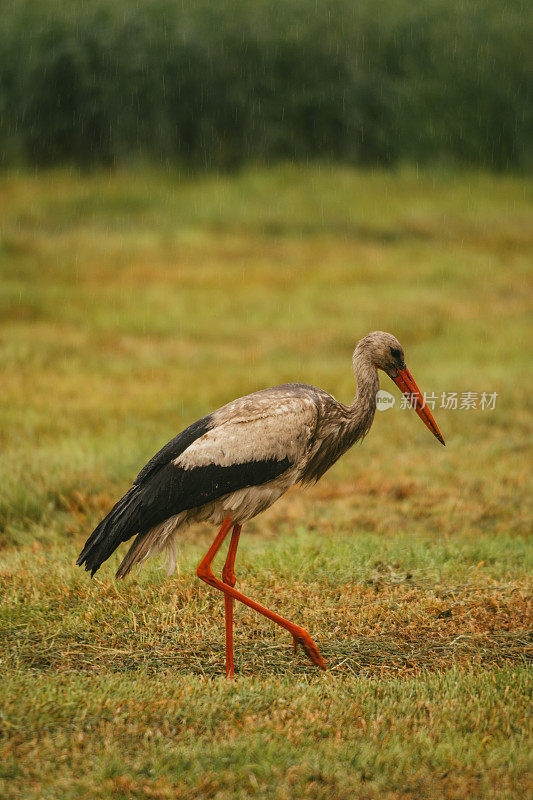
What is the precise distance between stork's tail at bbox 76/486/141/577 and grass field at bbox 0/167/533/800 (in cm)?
50

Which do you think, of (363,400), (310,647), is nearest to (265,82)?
(363,400)

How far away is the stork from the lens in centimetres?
447

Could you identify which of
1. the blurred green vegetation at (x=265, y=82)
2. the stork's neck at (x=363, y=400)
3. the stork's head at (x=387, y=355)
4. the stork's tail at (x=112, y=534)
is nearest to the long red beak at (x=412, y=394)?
the stork's head at (x=387, y=355)

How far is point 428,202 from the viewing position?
70.7 ft

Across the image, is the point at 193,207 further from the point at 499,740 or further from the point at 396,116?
the point at 499,740

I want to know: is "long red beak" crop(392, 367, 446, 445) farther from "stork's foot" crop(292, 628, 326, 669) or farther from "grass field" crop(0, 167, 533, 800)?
"stork's foot" crop(292, 628, 326, 669)

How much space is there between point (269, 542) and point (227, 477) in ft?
7.25

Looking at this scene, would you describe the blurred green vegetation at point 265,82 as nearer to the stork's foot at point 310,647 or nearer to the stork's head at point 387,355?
the stork's head at point 387,355

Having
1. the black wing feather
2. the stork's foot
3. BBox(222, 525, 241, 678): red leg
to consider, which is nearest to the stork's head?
the black wing feather

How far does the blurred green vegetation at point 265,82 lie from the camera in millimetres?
22500

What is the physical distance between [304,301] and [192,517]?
1025 cm

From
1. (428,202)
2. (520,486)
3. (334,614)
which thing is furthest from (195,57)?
(334,614)

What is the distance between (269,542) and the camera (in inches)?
259

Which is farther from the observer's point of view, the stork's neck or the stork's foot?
the stork's neck
